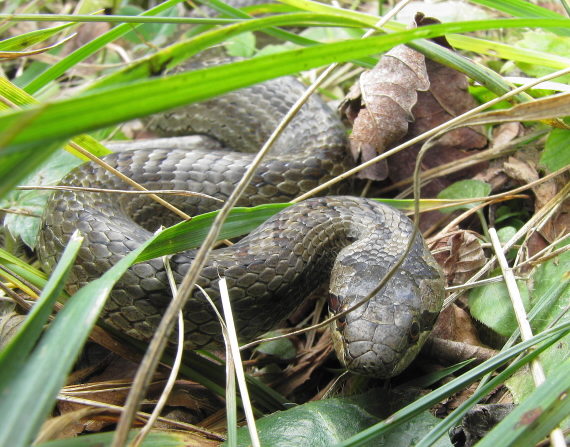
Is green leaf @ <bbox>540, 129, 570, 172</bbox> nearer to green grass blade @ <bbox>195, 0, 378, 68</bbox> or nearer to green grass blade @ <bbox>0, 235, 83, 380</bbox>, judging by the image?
green grass blade @ <bbox>195, 0, 378, 68</bbox>

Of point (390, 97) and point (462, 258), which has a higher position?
point (390, 97)

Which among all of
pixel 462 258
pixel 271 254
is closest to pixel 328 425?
pixel 271 254

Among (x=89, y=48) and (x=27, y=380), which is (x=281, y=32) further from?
(x=27, y=380)

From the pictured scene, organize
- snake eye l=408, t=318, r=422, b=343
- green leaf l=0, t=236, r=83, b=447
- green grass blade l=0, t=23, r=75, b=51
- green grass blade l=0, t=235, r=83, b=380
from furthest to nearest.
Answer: green grass blade l=0, t=23, r=75, b=51
snake eye l=408, t=318, r=422, b=343
green grass blade l=0, t=235, r=83, b=380
green leaf l=0, t=236, r=83, b=447

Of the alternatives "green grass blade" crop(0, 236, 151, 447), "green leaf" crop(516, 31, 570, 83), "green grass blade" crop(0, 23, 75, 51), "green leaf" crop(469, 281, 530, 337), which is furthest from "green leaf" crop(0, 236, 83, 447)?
"green leaf" crop(516, 31, 570, 83)

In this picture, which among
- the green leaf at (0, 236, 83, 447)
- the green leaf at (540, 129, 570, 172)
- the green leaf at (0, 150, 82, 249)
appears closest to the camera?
the green leaf at (0, 236, 83, 447)

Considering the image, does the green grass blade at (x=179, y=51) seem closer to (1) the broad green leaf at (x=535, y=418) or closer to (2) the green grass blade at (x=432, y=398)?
(2) the green grass blade at (x=432, y=398)

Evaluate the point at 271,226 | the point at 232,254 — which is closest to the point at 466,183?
the point at 271,226
